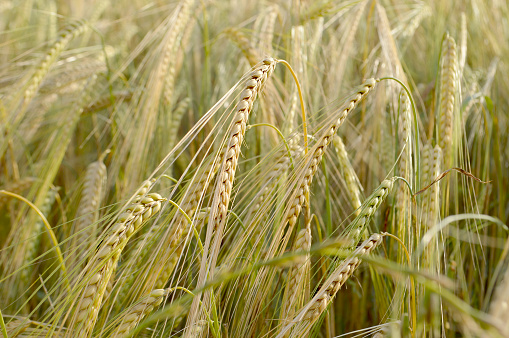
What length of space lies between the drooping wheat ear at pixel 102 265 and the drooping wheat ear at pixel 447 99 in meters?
0.63

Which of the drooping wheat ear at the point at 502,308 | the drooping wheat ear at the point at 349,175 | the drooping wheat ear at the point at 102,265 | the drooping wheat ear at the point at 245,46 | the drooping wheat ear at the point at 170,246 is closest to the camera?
the drooping wheat ear at the point at 502,308

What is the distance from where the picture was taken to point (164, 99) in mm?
1272

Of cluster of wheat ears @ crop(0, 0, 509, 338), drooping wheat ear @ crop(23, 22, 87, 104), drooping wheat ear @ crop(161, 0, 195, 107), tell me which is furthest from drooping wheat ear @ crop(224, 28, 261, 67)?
drooping wheat ear @ crop(23, 22, 87, 104)

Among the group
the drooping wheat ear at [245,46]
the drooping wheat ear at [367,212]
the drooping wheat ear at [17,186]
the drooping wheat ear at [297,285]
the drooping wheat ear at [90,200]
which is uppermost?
the drooping wheat ear at [245,46]

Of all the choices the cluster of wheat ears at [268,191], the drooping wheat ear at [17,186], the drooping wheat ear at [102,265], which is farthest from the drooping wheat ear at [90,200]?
the drooping wheat ear at [102,265]

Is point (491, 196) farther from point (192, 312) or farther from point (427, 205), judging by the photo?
point (192, 312)

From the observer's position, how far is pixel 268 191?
31.7 inches

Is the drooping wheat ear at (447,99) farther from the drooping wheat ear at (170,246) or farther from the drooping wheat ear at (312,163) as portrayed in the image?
the drooping wheat ear at (170,246)

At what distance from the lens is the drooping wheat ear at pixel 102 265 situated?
0.58 m

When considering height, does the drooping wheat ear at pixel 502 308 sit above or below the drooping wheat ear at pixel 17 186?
below

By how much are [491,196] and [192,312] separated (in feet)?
3.52

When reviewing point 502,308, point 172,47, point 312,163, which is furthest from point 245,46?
point 502,308

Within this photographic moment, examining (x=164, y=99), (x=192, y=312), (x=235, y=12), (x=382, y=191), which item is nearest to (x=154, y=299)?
(x=192, y=312)

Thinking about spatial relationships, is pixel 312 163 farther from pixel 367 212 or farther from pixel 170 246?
pixel 170 246
